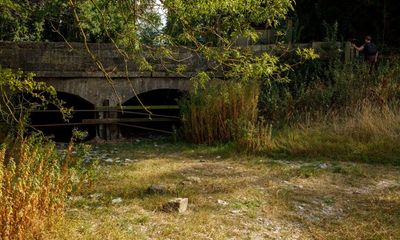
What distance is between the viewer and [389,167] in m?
7.98

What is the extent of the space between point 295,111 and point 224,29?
21.8 ft

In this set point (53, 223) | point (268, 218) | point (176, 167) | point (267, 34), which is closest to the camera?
point (53, 223)

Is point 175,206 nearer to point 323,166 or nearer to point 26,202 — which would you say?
point 26,202

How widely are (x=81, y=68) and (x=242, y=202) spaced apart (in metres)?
7.09

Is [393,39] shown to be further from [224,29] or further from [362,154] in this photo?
[224,29]

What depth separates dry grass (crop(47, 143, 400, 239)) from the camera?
477 cm

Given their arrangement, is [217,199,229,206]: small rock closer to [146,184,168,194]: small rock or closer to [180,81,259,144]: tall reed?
[146,184,168,194]: small rock

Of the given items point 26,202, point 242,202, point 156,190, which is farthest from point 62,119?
point 26,202

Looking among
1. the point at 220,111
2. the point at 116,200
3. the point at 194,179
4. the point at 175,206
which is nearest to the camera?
the point at 175,206

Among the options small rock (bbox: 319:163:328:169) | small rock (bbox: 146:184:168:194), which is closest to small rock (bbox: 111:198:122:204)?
small rock (bbox: 146:184:168:194)

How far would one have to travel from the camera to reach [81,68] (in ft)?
38.0

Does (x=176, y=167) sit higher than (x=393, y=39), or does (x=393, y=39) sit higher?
(x=393, y=39)

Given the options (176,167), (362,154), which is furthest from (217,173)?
(362,154)

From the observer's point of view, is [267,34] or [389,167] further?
[267,34]
